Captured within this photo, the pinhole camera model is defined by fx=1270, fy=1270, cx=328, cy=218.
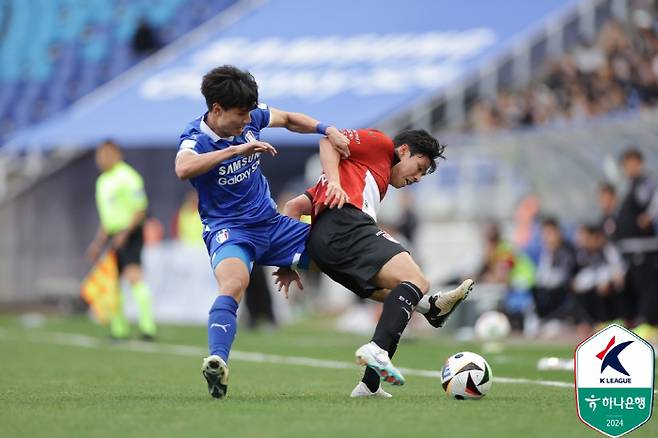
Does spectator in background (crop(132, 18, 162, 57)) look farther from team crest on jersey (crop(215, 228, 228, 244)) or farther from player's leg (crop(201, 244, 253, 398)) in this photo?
player's leg (crop(201, 244, 253, 398))

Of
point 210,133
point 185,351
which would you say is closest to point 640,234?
point 185,351

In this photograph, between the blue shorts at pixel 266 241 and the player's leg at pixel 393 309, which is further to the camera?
the blue shorts at pixel 266 241

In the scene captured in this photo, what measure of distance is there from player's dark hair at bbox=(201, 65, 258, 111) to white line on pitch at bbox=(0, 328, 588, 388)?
265 centimetres

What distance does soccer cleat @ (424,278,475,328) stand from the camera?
7020 mm

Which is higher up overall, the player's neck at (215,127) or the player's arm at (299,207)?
the player's neck at (215,127)

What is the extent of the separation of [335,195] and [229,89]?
84cm

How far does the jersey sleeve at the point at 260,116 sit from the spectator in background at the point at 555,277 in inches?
364

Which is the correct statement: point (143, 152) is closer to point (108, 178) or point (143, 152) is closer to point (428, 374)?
point (108, 178)

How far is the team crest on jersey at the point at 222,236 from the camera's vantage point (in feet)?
24.1

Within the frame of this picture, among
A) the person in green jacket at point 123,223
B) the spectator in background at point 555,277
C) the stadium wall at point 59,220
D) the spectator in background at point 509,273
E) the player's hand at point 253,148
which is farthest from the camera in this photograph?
the stadium wall at point 59,220

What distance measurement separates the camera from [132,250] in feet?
48.0

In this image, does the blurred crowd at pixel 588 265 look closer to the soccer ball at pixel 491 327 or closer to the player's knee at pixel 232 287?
the soccer ball at pixel 491 327

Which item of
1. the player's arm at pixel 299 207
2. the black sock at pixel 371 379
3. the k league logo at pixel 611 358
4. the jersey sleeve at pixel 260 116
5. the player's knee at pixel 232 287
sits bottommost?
the black sock at pixel 371 379

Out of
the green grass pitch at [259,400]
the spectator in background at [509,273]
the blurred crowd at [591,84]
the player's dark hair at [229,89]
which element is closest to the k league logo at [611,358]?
the green grass pitch at [259,400]
